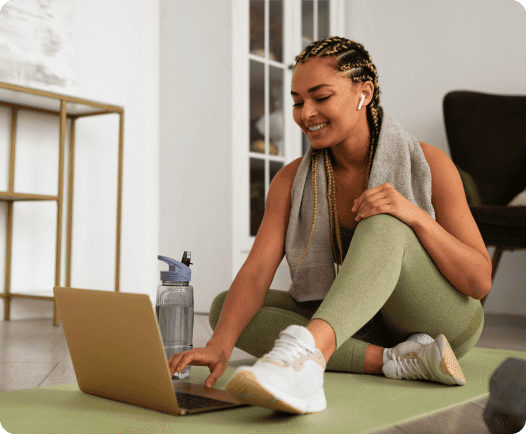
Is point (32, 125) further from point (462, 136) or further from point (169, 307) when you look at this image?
point (462, 136)

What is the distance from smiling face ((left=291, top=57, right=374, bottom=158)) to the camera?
1.00 m

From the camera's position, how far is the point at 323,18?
122 inches

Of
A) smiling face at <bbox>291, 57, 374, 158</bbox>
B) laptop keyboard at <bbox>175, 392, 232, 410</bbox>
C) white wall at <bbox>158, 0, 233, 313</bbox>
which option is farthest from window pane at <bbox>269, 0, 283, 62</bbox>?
laptop keyboard at <bbox>175, 392, 232, 410</bbox>

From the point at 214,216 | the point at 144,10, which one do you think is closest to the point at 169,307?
the point at 214,216

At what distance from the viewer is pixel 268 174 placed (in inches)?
108

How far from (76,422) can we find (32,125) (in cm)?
185

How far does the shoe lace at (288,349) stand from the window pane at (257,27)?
217 centimetres

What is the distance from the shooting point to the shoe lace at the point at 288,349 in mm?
695

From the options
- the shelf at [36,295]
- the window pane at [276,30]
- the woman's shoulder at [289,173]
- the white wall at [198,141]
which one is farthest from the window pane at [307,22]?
the woman's shoulder at [289,173]

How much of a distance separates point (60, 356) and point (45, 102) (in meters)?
1.16

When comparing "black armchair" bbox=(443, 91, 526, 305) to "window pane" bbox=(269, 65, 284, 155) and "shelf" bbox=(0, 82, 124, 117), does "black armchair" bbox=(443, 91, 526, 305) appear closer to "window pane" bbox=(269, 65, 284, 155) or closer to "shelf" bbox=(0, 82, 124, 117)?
"window pane" bbox=(269, 65, 284, 155)

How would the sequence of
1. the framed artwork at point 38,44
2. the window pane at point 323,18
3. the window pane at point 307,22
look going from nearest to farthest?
the framed artwork at point 38,44 → the window pane at point 307,22 → the window pane at point 323,18

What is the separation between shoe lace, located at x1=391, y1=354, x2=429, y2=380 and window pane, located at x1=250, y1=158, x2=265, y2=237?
5.36 feet

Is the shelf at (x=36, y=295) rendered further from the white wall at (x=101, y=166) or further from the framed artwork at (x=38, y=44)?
the framed artwork at (x=38, y=44)
